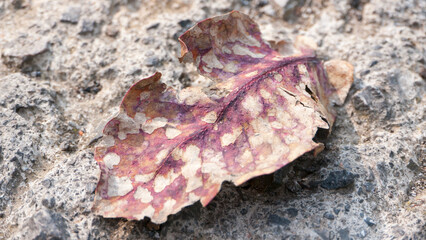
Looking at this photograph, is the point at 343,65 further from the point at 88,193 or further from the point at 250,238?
the point at 88,193

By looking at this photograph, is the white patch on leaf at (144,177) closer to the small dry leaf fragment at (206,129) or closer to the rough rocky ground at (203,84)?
the small dry leaf fragment at (206,129)

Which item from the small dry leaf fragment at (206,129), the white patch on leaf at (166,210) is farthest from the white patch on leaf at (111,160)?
the white patch on leaf at (166,210)

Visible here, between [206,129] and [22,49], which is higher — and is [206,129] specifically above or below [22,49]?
above

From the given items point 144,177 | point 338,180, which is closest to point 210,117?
point 144,177

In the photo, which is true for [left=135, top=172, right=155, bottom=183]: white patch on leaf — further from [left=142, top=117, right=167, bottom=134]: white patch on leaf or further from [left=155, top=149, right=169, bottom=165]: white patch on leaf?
[left=142, top=117, right=167, bottom=134]: white patch on leaf

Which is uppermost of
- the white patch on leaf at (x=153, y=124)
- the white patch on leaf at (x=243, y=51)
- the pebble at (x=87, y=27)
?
the white patch on leaf at (x=243, y=51)

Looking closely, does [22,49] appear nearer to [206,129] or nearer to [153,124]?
[153,124]
